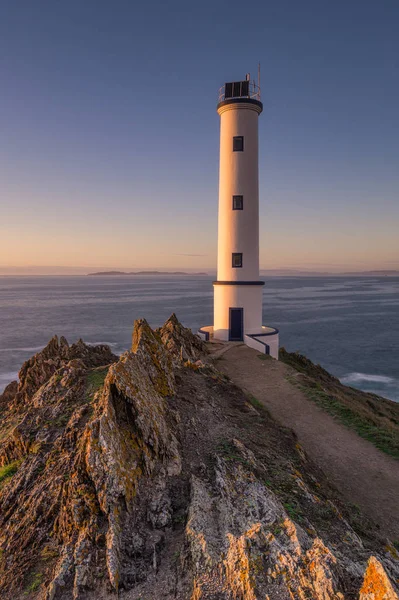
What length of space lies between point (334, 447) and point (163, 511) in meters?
7.61

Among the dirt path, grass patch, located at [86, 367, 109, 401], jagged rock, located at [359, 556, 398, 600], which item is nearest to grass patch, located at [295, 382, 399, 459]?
the dirt path

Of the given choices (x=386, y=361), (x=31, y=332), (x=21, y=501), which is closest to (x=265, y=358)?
(x=21, y=501)

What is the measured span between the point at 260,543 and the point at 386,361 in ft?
152

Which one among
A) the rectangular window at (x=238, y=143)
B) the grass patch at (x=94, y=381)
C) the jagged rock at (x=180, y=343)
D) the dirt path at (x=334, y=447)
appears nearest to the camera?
the dirt path at (x=334, y=447)

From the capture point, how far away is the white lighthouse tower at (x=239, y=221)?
2503 cm

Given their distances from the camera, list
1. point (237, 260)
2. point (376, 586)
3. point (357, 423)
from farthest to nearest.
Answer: point (237, 260), point (357, 423), point (376, 586)

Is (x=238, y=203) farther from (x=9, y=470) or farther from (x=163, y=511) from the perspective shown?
(x=163, y=511)

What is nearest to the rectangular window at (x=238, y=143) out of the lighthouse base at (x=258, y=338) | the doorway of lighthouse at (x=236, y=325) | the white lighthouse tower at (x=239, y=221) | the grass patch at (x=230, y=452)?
→ the white lighthouse tower at (x=239, y=221)

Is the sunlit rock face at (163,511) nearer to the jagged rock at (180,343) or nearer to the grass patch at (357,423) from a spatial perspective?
the grass patch at (357,423)

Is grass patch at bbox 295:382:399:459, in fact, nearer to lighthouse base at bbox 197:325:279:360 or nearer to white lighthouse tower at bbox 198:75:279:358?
lighthouse base at bbox 197:325:279:360

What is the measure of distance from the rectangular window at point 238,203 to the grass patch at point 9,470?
19.5m

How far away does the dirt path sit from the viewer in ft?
32.9

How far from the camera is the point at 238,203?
988 inches

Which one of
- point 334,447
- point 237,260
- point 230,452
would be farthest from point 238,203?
point 230,452
